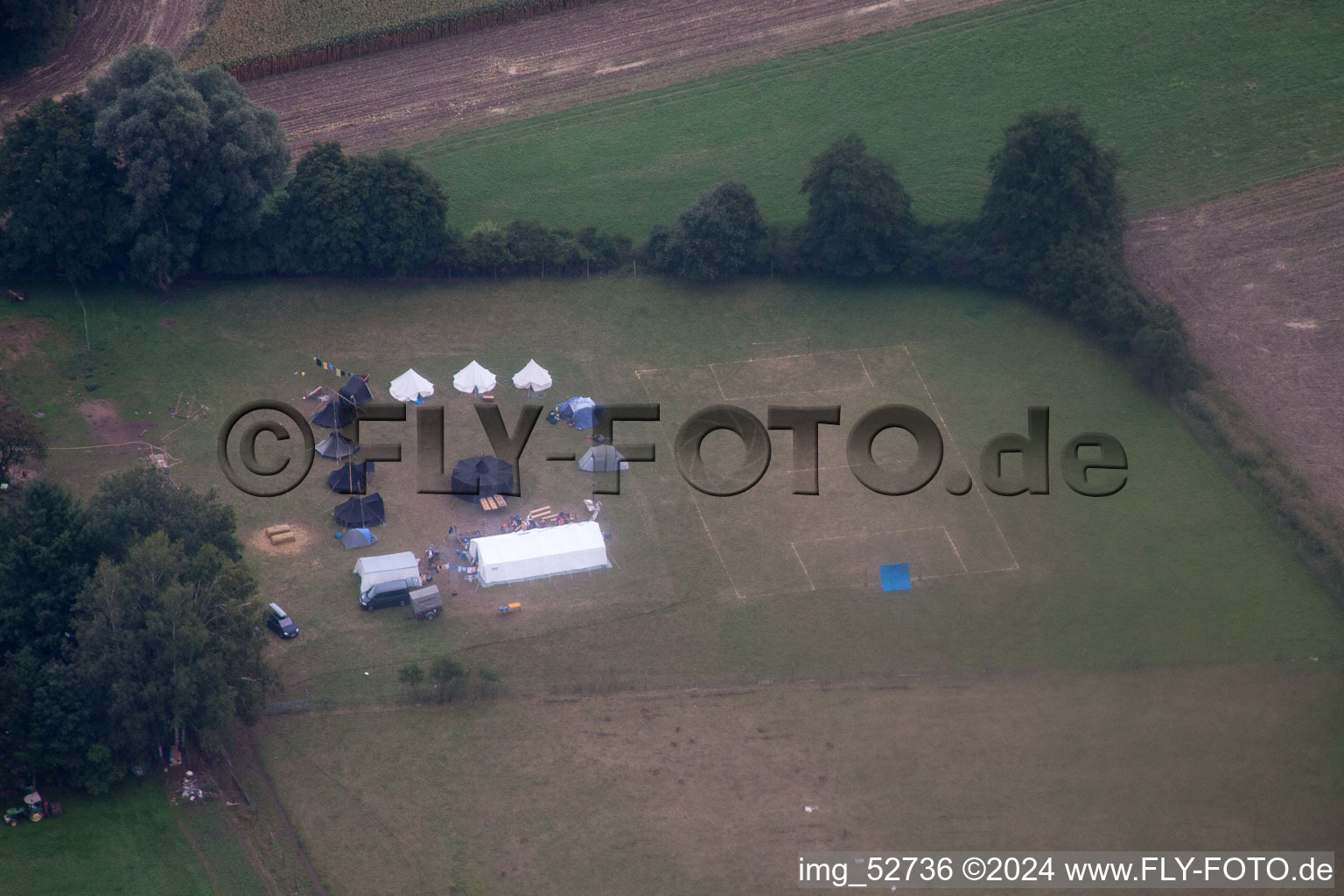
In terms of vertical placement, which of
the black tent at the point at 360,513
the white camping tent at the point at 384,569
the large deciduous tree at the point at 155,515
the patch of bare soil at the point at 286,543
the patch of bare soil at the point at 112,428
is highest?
the patch of bare soil at the point at 112,428

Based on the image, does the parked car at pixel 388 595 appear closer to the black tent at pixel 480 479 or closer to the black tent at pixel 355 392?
the black tent at pixel 480 479

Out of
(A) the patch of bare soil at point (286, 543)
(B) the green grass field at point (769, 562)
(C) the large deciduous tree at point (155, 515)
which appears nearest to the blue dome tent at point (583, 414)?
(B) the green grass field at point (769, 562)

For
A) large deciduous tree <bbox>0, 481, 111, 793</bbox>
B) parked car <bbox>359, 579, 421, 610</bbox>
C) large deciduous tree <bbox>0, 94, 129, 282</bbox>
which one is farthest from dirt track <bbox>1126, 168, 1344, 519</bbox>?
large deciduous tree <bbox>0, 94, 129, 282</bbox>

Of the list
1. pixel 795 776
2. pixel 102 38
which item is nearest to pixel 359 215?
pixel 102 38

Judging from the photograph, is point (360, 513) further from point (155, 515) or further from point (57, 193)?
point (57, 193)

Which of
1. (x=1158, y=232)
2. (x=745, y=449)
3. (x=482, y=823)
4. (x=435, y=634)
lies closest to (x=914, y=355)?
(x=745, y=449)

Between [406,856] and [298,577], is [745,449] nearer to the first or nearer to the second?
[298,577]

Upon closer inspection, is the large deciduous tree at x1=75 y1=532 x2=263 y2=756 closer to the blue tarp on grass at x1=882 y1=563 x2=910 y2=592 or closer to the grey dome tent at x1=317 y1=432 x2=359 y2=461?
the grey dome tent at x1=317 y1=432 x2=359 y2=461
